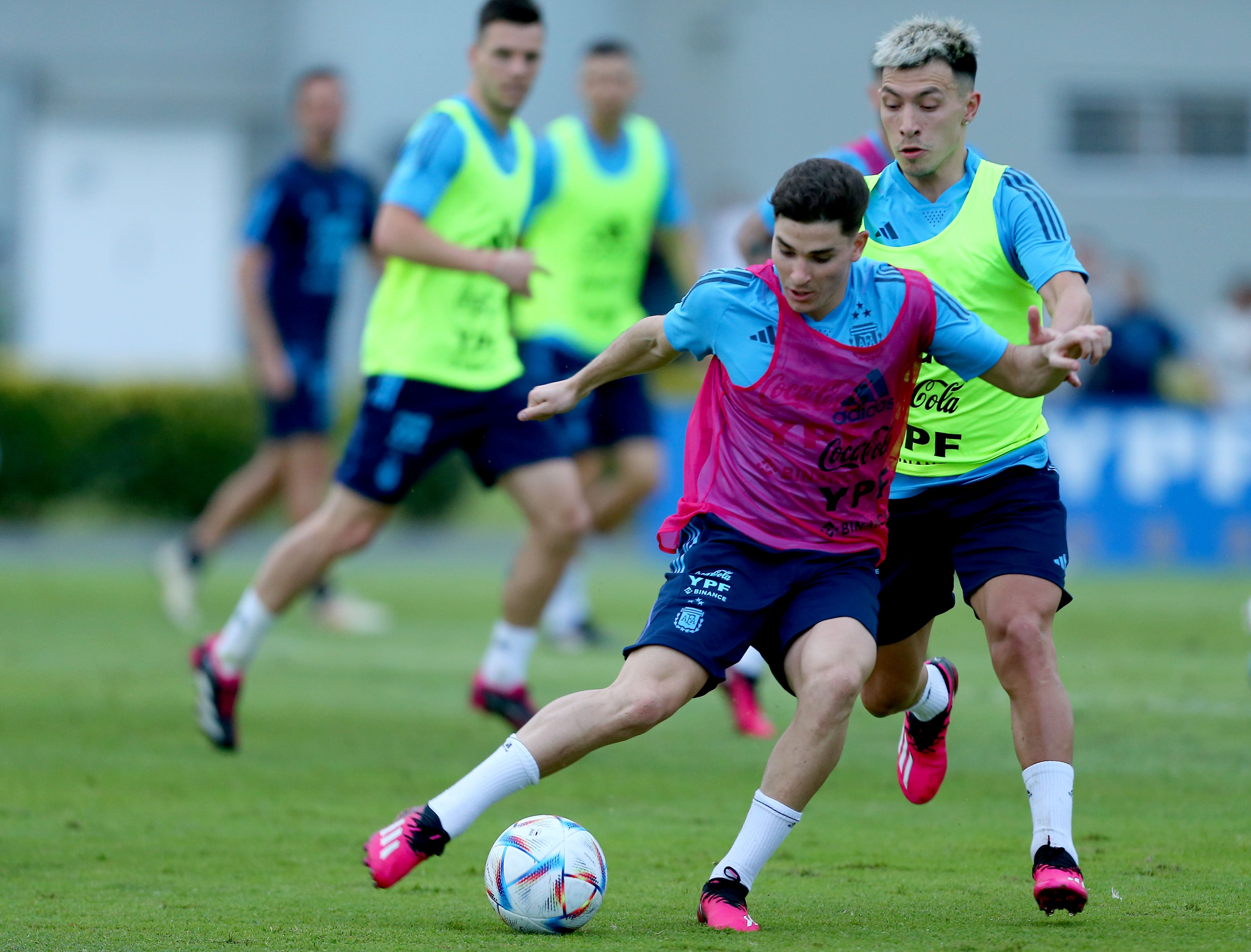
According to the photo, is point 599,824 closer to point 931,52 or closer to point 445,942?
point 445,942

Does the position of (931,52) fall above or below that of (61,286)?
above

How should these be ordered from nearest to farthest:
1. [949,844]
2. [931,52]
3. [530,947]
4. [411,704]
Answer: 1. [530,947]
2. [931,52]
3. [949,844]
4. [411,704]

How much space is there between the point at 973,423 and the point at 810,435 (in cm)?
65

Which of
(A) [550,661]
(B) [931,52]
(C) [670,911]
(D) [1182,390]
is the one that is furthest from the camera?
(D) [1182,390]

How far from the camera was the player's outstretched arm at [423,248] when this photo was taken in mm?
6770

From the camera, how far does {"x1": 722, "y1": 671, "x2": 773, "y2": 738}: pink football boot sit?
7570 millimetres

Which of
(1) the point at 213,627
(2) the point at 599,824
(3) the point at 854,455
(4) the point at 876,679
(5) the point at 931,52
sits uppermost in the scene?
(5) the point at 931,52

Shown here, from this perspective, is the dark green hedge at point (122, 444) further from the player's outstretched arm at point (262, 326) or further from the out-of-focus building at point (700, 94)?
the player's outstretched arm at point (262, 326)

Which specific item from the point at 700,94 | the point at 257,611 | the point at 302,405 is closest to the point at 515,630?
the point at 257,611

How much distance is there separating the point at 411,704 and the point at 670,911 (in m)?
3.85

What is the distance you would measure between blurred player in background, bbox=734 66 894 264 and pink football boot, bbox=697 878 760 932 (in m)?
2.48

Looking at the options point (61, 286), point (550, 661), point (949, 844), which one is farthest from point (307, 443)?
point (61, 286)

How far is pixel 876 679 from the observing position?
18.1ft

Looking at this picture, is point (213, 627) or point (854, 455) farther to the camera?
point (213, 627)
